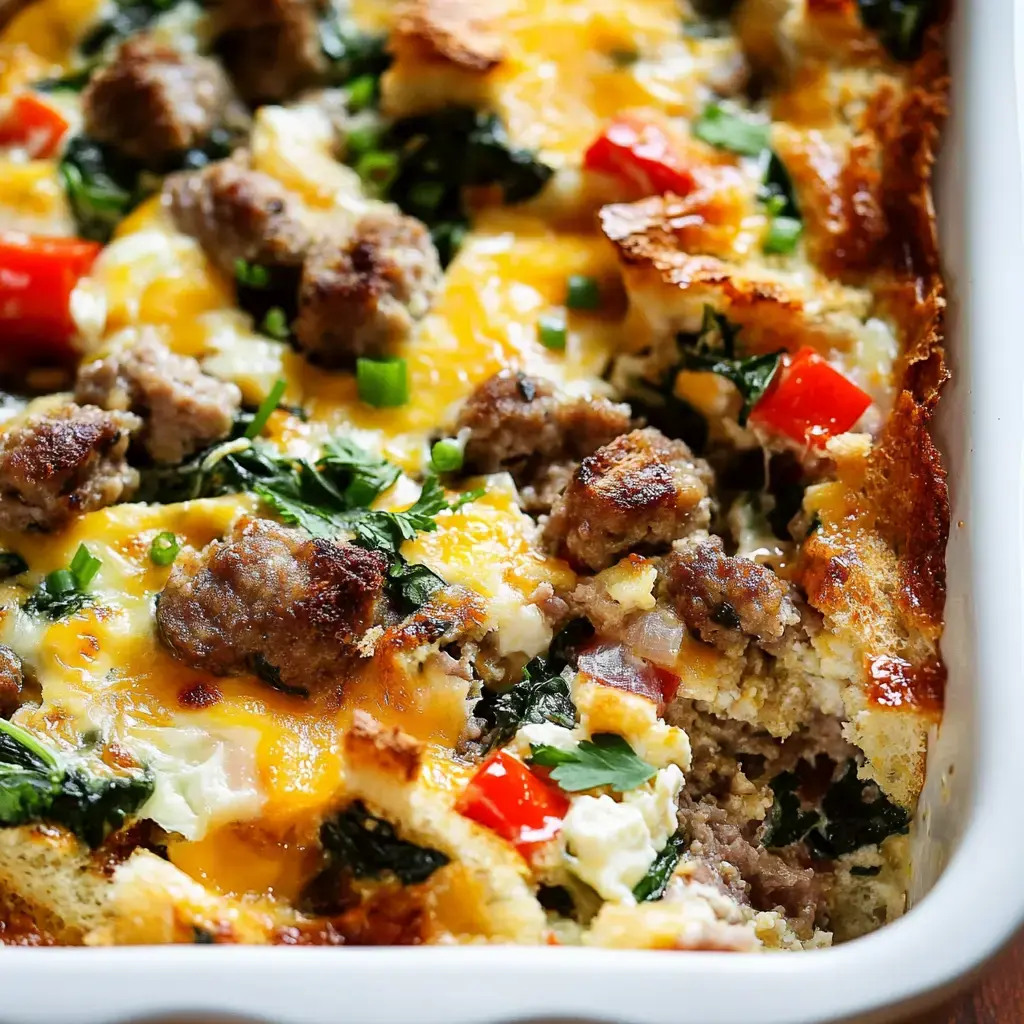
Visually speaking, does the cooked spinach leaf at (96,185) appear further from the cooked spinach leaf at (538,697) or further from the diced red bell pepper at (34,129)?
the cooked spinach leaf at (538,697)

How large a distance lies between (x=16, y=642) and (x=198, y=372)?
2.68 feet

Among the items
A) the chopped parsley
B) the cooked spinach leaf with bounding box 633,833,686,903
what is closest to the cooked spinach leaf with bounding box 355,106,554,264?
the chopped parsley

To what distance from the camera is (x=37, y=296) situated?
342 centimetres

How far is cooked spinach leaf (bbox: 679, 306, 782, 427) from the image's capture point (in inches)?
127

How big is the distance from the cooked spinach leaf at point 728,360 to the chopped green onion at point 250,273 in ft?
3.60

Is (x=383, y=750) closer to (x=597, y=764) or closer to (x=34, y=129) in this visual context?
(x=597, y=764)

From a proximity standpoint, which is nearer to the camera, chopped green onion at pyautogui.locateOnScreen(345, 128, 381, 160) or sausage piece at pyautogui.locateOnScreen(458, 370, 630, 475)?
sausage piece at pyautogui.locateOnScreen(458, 370, 630, 475)

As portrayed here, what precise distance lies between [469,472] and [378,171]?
3.48 ft

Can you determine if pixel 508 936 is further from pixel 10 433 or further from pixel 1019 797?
pixel 10 433

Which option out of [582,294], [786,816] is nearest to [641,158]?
[582,294]

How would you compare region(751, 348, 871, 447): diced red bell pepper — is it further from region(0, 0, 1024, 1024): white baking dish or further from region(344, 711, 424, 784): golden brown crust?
region(344, 711, 424, 784): golden brown crust

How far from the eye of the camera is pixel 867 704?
2.78m

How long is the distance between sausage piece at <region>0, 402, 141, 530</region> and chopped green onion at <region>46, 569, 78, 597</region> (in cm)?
16

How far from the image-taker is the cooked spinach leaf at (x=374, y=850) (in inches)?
101
